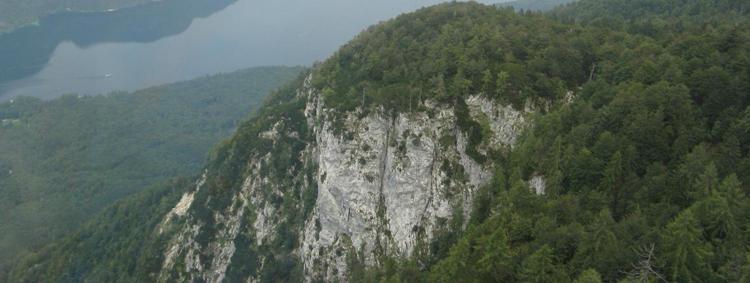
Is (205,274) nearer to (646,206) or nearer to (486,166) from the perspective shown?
(486,166)

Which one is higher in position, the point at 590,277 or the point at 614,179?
the point at 614,179

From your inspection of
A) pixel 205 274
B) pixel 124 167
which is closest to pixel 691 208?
pixel 205 274

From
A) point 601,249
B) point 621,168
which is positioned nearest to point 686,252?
point 601,249

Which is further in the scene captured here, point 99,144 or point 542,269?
point 99,144

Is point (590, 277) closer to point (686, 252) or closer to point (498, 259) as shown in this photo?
point (686, 252)

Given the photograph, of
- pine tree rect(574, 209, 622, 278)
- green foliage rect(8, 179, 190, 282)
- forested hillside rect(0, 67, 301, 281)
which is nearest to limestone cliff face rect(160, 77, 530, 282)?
pine tree rect(574, 209, 622, 278)

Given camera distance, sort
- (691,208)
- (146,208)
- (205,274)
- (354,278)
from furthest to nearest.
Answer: (146,208)
(205,274)
(354,278)
(691,208)

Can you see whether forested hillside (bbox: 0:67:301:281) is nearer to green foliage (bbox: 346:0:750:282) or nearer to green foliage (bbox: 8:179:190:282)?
green foliage (bbox: 8:179:190:282)
